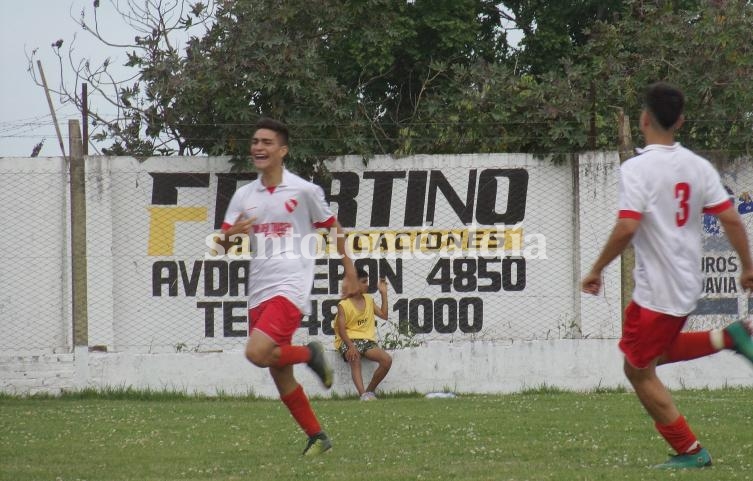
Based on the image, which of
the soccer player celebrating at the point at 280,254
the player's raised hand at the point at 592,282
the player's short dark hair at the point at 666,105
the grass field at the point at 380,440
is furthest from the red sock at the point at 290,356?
the player's short dark hair at the point at 666,105

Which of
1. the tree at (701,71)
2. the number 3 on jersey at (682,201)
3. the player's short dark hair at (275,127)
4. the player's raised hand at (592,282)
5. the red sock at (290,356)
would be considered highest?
the tree at (701,71)

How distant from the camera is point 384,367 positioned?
1370 cm

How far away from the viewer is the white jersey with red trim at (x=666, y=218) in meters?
6.28

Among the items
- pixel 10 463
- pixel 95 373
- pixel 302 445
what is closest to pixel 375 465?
pixel 302 445

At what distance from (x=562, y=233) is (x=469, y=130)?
1.71 metres

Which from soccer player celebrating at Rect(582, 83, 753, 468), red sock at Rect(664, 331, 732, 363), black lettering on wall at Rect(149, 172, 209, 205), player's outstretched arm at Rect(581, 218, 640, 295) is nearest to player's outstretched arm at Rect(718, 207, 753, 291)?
soccer player celebrating at Rect(582, 83, 753, 468)

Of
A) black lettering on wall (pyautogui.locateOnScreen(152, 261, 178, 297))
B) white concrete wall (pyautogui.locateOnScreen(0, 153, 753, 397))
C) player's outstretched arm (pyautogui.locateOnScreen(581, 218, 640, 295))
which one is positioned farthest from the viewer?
black lettering on wall (pyautogui.locateOnScreen(152, 261, 178, 297))

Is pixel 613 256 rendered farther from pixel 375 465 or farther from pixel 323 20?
pixel 323 20

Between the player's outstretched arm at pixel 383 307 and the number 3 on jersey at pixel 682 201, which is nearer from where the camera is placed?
the number 3 on jersey at pixel 682 201

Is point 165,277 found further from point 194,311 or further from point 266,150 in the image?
point 266,150

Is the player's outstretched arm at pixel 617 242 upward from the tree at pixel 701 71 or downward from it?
downward

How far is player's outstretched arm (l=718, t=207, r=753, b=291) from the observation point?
641cm

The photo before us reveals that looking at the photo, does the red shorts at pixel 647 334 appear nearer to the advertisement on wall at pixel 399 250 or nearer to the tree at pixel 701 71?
the advertisement on wall at pixel 399 250

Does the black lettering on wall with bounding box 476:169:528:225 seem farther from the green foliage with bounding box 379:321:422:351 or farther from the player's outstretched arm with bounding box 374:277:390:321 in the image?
the green foliage with bounding box 379:321:422:351
